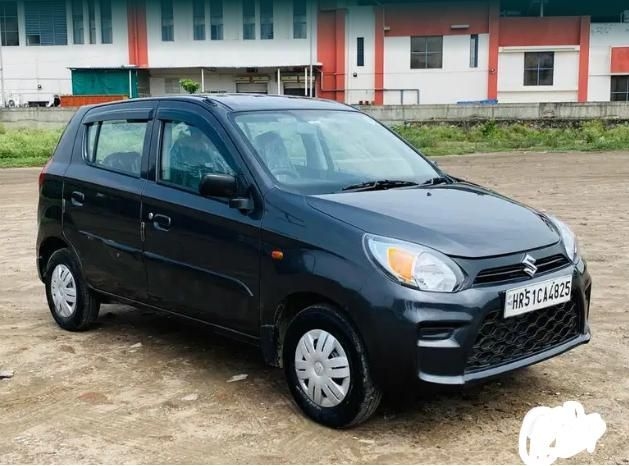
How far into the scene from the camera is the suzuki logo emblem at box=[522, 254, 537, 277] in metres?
4.22

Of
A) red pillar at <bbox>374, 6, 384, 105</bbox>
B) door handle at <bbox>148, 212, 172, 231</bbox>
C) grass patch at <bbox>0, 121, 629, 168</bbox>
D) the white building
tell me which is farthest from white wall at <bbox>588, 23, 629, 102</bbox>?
door handle at <bbox>148, 212, 172, 231</bbox>

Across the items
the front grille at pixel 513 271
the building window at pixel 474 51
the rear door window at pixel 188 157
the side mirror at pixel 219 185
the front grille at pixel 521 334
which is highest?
the building window at pixel 474 51

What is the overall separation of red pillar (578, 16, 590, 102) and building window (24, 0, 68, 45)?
32934mm

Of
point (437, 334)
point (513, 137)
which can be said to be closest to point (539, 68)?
point (513, 137)

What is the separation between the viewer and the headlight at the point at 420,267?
13.1 feet

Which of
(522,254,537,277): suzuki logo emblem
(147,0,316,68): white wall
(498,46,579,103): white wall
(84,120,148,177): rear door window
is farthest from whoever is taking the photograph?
(147,0,316,68): white wall

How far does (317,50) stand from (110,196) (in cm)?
4705

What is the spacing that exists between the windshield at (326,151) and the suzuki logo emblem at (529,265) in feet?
3.62

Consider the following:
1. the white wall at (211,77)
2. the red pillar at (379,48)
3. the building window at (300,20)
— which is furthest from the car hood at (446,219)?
the white wall at (211,77)

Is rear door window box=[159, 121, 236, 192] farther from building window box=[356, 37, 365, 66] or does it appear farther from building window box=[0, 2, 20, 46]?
building window box=[0, 2, 20, 46]

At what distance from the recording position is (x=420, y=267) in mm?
4023

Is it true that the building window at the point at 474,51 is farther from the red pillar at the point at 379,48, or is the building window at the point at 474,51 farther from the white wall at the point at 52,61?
the white wall at the point at 52,61

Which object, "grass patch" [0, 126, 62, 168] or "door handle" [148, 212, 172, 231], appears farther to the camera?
"grass patch" [0, 126, 62, 168]

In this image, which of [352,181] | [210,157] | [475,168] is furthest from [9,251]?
[475,168]
